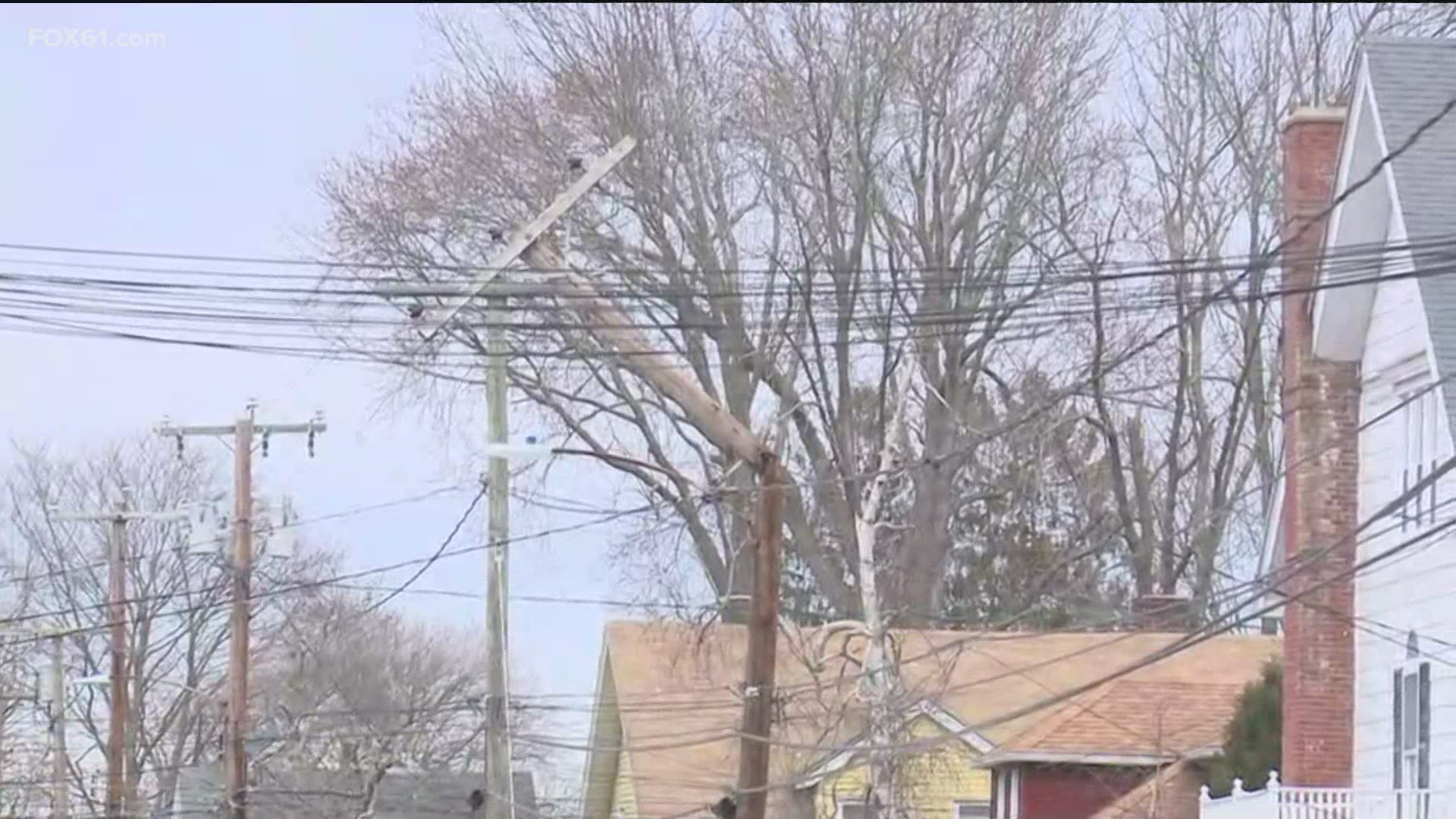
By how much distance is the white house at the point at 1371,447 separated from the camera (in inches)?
821

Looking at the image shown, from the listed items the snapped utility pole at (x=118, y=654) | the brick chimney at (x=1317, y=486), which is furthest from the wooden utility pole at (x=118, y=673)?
the brick chimney at (x=1317, y=486)

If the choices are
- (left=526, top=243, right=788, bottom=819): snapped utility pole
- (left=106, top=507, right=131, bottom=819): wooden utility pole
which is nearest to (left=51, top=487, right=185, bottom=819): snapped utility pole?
(left=106, top=507, right=131, bottom=819): wooden utility pole

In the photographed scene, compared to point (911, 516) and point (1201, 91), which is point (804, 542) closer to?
point (911, 516)

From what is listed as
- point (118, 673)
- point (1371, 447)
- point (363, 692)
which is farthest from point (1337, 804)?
point (363, 692)

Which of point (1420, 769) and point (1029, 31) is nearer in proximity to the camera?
point (1420, 769)

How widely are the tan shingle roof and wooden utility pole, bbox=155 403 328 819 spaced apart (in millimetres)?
4947

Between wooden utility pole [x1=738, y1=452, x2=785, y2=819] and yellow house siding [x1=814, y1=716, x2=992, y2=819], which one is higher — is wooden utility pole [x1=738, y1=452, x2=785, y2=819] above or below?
above

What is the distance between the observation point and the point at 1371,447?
74.8 feet

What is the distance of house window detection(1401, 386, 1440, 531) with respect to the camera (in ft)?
69.5

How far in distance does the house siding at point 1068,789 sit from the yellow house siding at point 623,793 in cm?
795

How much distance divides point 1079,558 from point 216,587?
46.6 ft

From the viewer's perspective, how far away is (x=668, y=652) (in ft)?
123

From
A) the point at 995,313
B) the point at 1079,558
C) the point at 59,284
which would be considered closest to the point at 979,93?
the point at 995,313

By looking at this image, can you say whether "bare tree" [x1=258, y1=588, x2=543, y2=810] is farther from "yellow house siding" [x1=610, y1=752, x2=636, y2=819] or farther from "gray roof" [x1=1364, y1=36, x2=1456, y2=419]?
"gray roof" [x1=1364, y1=36, x2=1456, y2=419]
